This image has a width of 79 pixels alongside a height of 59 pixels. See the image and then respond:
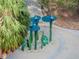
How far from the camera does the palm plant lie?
6539 millimetres

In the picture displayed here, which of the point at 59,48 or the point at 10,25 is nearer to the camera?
the point at 10,25

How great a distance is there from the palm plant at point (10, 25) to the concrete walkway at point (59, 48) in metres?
0.45

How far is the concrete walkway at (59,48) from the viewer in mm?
7642

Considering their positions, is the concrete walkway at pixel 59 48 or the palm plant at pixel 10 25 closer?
the palm plant at pixel 10 25

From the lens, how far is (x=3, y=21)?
6.59 m

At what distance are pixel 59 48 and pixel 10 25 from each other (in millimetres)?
2196

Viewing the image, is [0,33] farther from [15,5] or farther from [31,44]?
[31,44]

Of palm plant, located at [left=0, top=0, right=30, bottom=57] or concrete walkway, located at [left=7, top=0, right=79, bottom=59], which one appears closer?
palm plant, located at [left=0, top=0, right=30, bottom=57]

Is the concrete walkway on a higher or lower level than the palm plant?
lower

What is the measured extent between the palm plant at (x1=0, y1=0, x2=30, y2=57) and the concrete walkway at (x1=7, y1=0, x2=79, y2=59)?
0.45 metres

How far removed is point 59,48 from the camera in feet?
27.2

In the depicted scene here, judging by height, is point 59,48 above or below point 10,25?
below

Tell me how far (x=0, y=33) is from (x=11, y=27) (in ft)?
1.06

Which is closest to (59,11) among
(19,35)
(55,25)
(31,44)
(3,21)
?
(55,25)
